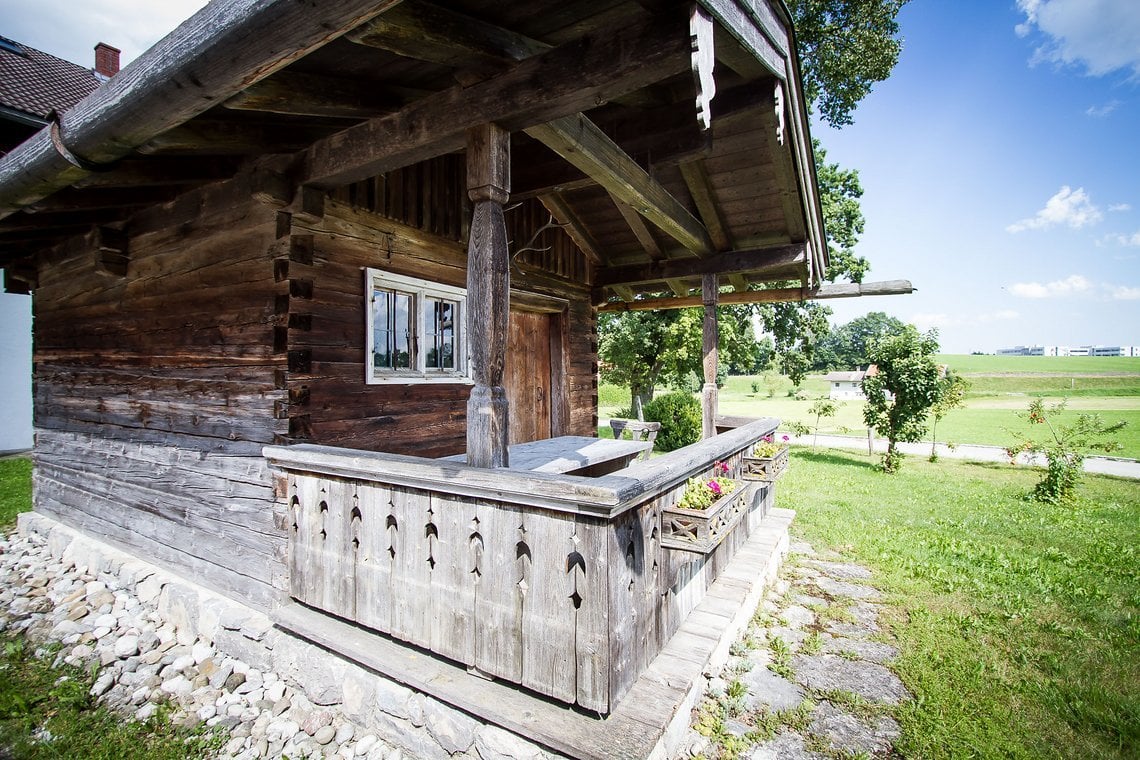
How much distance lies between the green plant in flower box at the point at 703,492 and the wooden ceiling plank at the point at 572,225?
3.71 m

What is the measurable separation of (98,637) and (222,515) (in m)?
1.39

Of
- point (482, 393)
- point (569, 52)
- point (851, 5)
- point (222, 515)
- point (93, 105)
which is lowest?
point (222, 515)

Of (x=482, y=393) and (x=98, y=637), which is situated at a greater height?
(x=482, y=393)

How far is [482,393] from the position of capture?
2711 millimetres

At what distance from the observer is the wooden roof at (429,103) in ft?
7.39

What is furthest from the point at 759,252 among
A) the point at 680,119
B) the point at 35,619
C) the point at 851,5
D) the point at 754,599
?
the point at 851,5

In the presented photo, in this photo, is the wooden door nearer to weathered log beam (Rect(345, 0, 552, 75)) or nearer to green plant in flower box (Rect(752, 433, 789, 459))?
green plant in flower box (Rect(752, 433, 789, 459))

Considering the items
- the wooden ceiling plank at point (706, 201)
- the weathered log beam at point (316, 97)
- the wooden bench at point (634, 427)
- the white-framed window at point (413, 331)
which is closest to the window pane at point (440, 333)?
the white-framed window at point (413, 331)

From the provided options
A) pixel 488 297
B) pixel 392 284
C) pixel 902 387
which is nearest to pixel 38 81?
pixel 392 284

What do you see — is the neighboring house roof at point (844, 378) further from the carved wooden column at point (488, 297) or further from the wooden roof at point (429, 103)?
the carved wooden column at point (488, 297)

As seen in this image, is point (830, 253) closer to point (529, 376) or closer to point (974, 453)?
point (974, 453)

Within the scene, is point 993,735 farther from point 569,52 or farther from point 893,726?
point 569,52

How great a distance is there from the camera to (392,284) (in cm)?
459

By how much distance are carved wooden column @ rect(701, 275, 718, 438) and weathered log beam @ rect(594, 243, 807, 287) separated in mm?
197
